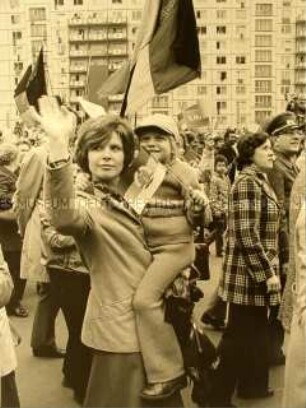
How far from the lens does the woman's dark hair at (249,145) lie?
376 cm

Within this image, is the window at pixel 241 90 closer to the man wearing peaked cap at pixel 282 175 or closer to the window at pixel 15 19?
the window at pixel 15 19

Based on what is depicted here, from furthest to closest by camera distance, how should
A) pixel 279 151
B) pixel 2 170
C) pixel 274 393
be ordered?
pixel 2 170, pixel 279 151, pixel 274 393

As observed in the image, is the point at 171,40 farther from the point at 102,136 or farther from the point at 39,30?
the point at 39,30

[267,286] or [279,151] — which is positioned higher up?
[279,151]

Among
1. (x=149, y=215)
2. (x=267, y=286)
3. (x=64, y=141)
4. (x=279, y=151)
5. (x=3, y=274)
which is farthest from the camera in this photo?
(x=279, y=151)

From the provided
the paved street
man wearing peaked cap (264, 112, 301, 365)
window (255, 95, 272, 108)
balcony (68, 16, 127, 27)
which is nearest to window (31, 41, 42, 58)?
balcony (68, 16, 127, 27)

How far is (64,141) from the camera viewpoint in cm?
204

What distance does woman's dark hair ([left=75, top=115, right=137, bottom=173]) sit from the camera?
2359 millimetres

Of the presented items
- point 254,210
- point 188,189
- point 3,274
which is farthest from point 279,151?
point 3,274

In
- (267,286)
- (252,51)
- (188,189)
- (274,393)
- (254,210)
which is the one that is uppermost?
(252,51)

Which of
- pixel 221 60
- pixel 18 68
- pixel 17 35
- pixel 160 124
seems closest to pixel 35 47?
pixel 18 68

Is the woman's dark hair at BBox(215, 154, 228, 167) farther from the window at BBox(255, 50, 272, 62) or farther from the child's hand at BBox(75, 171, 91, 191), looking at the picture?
the child's hand at BBox(75, 171, 91, 191)

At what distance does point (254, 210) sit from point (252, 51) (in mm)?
3513

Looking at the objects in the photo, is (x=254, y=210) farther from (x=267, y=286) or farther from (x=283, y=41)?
(x=283, y=41)
